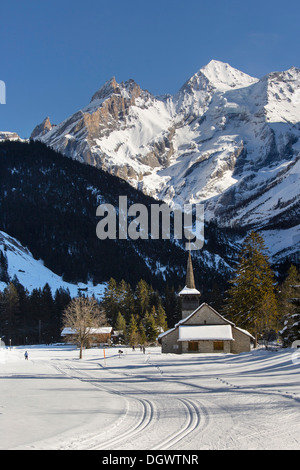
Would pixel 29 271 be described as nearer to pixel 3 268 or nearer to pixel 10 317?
pixel 3 268

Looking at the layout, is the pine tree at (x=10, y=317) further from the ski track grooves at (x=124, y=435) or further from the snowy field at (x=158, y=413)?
the ski track grooves at (x=124, y=435)

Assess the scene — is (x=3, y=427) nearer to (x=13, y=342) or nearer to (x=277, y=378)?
(x=277, y=378)

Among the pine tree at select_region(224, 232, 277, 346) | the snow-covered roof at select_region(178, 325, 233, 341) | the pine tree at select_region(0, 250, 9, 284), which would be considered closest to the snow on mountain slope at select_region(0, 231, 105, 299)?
the pine tree at select_region(0, 250, 9, 284)

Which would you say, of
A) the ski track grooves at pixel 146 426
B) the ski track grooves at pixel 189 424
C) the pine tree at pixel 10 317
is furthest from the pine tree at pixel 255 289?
the pine tree at pixel 10 317

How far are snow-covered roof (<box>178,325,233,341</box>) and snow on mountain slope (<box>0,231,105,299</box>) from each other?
9533 centimetres

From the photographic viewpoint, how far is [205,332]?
56.8 m

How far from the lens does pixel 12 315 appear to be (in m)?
102

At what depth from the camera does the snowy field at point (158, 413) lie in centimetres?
1187

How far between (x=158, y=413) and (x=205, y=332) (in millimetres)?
41426

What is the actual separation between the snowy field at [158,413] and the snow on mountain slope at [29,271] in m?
125

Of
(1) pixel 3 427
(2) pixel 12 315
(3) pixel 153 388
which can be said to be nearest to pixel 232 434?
(1) pixel 3 427

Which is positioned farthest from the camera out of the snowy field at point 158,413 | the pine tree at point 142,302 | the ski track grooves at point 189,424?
the pine tree at point 142,302
